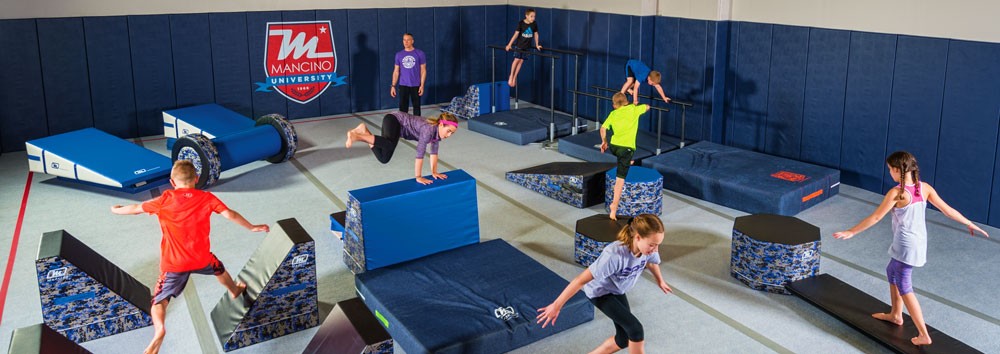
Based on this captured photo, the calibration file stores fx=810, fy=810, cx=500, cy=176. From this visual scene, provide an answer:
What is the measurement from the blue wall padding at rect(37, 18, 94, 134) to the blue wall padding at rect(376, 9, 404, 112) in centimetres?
479

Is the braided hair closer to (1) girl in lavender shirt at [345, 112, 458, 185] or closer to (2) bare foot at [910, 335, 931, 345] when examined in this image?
(2) bare foot at [910, 335, 931, 345]

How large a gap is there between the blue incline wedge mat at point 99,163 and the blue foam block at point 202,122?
1.13 metres

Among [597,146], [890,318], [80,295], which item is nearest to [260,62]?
[597,146]

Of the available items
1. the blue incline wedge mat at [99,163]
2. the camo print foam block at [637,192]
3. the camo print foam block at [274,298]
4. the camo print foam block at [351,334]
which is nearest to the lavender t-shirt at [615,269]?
the camo print foam block at [351,334]

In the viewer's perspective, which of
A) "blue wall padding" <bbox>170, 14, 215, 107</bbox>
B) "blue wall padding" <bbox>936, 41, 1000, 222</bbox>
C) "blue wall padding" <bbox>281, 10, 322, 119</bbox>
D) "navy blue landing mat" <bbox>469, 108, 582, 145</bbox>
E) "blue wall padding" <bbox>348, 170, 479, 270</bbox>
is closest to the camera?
"blue wall padding" <bbox>348, 170, 479, 270</bbox>

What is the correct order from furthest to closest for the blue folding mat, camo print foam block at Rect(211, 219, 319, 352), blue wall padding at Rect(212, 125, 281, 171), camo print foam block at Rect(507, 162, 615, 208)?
the blue folding mat < blue wall padding at Rect(212, 125, 281, 171) < camo print foam block at Rect(507, 162, 615, 208) < camo print foam block at Rect(211, 219, 319, 352)

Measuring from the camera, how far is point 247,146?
1045cm

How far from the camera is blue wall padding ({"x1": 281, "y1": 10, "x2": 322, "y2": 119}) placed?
537 inches

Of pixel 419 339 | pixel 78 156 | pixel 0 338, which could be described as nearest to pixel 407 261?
pixel 419 339

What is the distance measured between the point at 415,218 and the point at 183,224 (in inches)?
84.6

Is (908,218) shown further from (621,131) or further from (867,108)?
(867,108)

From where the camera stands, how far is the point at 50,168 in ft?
32.5

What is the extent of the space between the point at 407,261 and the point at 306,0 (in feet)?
26.0

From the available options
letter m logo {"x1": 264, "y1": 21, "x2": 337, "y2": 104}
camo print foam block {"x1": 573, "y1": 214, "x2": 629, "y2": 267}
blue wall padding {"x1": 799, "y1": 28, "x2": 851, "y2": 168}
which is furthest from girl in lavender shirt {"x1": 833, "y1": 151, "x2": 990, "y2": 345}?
letter m logo {"x1": 264, "y1": 21, "x2": 337, "y2": 104}
